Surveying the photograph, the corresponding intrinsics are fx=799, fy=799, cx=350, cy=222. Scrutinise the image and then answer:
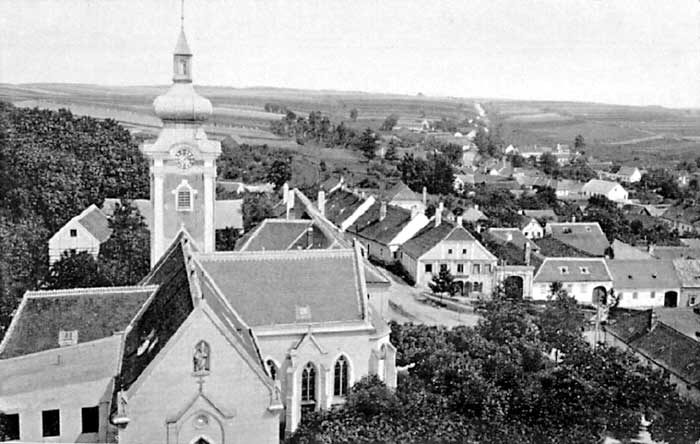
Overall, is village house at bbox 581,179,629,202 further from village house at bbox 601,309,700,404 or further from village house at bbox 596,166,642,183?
village house at bbox 601,309,700,404

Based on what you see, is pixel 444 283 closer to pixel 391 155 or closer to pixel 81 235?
pixel 81 235

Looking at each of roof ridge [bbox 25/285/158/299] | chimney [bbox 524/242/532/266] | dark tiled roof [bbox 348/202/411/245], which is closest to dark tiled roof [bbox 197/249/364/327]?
roof ridge [bbox 25/285/158/299]

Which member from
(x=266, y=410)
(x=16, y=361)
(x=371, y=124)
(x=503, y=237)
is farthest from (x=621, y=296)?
(x=371, y=124)

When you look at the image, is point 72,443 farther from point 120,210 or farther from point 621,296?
point 621,296

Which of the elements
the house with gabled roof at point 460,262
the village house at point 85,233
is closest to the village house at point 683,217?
the house with gabled roof at point 460,262

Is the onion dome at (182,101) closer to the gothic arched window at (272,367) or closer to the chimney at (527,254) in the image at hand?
the gothic arched window at (272,367)

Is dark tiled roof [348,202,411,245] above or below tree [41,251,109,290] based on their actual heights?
below

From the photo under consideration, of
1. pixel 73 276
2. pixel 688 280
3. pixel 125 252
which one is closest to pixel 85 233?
pixel 125 252
